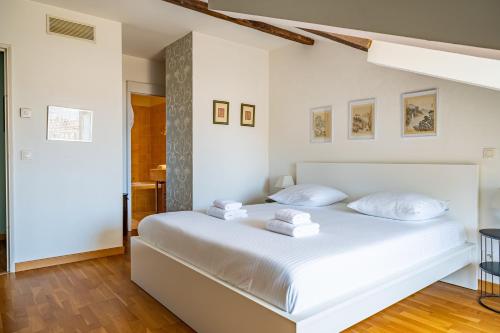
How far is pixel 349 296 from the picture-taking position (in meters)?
1.78

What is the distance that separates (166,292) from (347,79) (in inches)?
117

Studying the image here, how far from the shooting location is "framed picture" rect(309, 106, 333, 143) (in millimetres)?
4062

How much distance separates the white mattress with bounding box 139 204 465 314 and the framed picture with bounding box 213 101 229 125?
1752 mm

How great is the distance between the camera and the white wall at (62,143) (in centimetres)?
321

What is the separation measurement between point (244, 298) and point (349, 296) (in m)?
0.56

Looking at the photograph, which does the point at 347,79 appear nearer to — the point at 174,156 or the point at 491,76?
the point at 491,76

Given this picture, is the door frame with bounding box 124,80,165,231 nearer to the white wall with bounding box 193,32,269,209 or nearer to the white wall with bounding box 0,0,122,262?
the white wall with bounding box 0,0,122,262

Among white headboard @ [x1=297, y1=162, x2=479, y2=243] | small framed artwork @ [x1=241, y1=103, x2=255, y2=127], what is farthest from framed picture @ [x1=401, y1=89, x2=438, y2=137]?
small framed artwork @ [x1=241, y1=103, x2=255, y2=127]

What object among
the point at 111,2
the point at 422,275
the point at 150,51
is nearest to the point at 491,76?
the point at 422,275

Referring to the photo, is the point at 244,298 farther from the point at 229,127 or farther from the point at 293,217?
the point at 229,127

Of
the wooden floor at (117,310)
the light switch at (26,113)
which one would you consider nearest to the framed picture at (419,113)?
the wooden floor at (117,310)

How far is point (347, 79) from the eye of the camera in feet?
12.6

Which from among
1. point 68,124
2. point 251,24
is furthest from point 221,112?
point 68,124

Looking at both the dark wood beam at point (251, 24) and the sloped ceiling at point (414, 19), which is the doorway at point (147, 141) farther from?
the sloped ceiling at point (414, 19)
